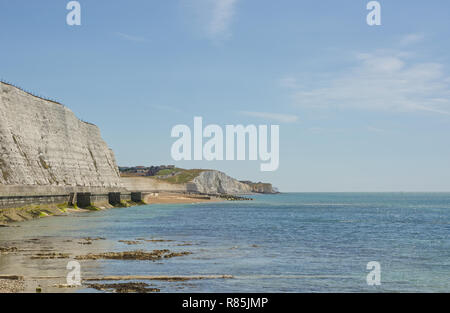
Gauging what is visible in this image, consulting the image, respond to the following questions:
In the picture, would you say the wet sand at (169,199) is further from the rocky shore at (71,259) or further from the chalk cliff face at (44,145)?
the rocky shore at (71,259)

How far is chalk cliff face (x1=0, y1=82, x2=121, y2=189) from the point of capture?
205 ft

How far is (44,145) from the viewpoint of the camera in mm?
79312

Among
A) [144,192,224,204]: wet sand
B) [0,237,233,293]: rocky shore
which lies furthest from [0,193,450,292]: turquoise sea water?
[144,192,224,204]: wet sand

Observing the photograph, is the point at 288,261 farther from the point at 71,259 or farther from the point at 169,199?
the point at 169,199

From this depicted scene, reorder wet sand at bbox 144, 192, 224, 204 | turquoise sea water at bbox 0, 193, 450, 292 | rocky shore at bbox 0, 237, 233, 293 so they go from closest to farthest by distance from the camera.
Result: 1. rocky shore at bbox 0, 237, 233, 293
2. turquoise sea water at bbox 0, 193, 450, 292
3. wet sand at bbox 144, 192, 224, 204

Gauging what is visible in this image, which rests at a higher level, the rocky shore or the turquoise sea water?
the rocky shore

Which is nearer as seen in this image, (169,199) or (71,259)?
(71,259)

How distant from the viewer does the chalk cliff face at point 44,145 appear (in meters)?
62.4

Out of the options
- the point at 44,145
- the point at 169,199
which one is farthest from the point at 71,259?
the point at 169,199

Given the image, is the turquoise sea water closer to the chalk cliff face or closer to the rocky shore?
the rocky shore

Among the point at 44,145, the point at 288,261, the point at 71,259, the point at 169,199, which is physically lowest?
the point at 169,199

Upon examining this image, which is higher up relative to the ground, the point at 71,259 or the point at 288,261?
the point at 71,259

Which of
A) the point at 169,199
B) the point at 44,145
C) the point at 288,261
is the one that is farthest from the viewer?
the point at 169,199
